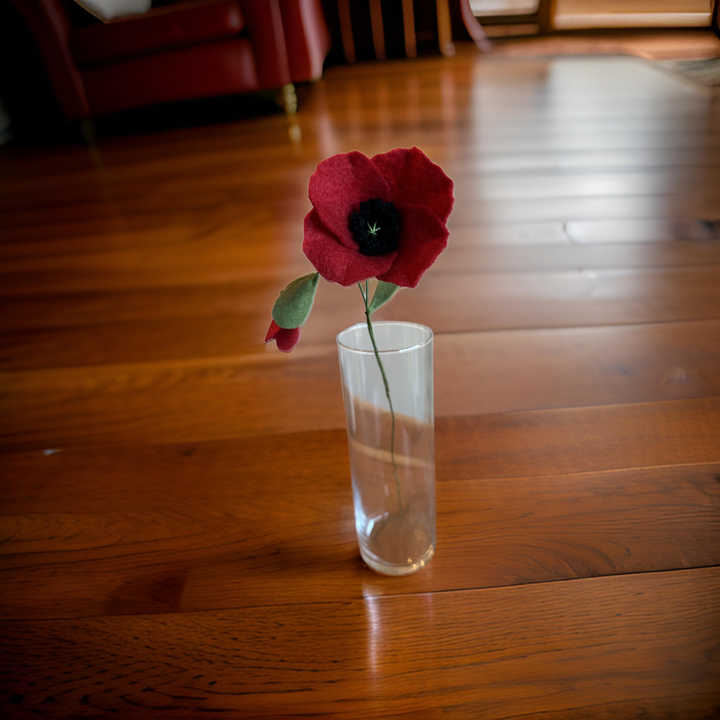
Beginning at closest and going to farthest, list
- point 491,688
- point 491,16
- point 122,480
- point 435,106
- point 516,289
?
point 491,688 < point 122,480 < point 516,289 < point 435,106 < point 491,16

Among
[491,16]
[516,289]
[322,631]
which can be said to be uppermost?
[322,631]

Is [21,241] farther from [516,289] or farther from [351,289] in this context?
[516,289]

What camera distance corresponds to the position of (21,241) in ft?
4.74

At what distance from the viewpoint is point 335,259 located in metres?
0.34

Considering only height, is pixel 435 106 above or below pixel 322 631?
below

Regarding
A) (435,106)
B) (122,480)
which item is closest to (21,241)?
(122,480)

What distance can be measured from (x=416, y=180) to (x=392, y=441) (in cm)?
18

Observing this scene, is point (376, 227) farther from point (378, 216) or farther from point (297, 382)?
point (297, 382)

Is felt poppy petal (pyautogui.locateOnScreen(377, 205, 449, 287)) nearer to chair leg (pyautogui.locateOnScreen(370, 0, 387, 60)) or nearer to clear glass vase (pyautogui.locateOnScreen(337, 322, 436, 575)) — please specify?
clear glass vase (pyautogui.locateOnScreen(337, 322, 436, 575))

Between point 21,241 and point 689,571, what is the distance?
58.7 inches

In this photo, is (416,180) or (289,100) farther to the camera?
(289,100)

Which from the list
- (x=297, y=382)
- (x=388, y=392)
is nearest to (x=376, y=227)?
(x=388, y=392)

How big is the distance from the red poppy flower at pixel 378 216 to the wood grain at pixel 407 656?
26cm

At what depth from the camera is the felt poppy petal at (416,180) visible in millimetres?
346
